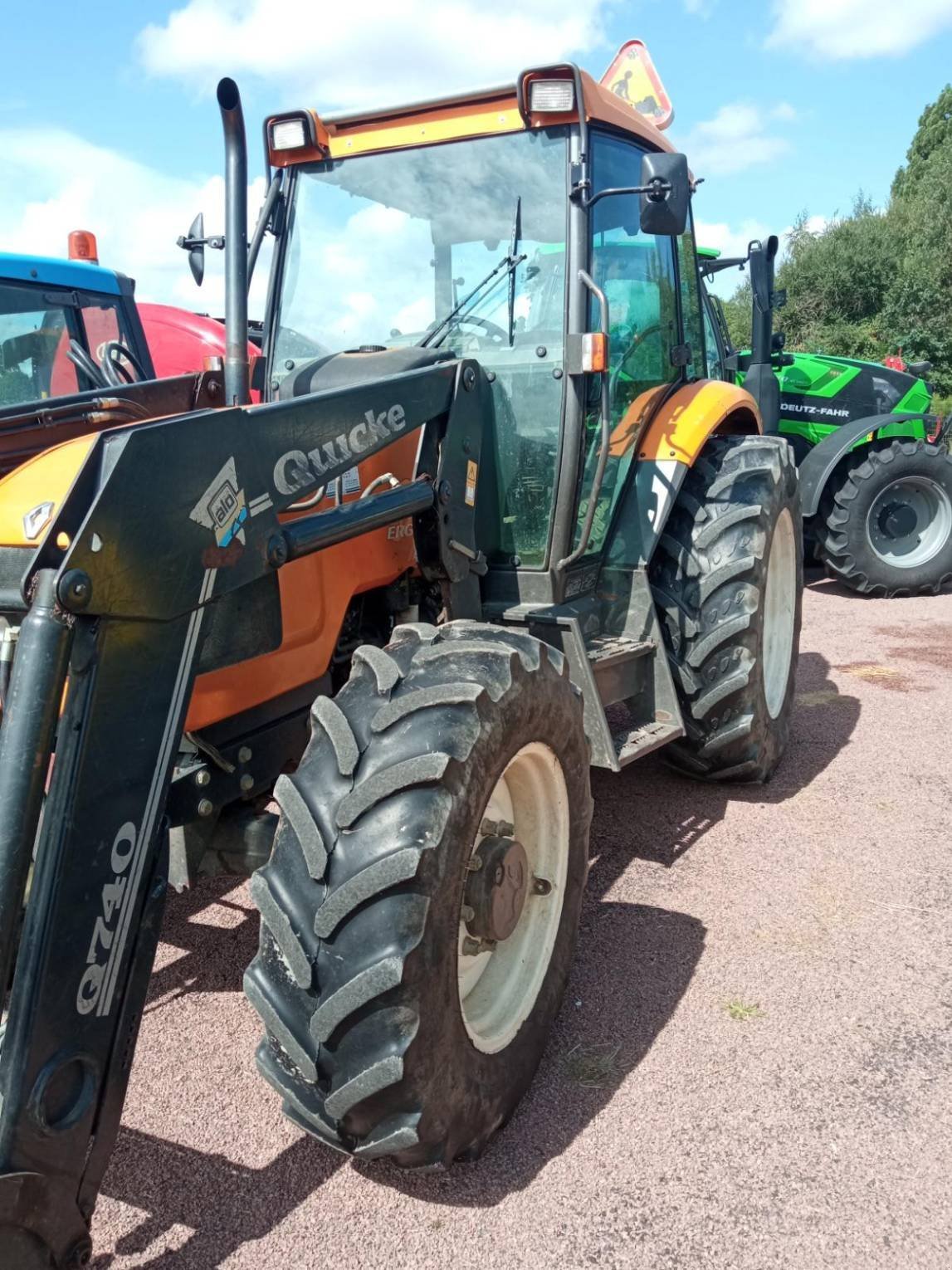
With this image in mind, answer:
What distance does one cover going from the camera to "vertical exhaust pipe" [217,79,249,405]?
2.73 m

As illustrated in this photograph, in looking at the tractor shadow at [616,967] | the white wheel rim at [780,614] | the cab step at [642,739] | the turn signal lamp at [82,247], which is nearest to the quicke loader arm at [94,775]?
the tractor shadow at [616,967]

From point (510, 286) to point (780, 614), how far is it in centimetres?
216

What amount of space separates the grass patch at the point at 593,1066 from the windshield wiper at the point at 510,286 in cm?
214

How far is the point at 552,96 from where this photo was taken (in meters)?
3.27

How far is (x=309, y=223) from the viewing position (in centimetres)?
372

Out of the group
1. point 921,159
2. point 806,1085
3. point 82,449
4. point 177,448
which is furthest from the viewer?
point 921,159

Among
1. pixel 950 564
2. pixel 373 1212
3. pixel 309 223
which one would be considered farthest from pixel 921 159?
pixel 373 1212

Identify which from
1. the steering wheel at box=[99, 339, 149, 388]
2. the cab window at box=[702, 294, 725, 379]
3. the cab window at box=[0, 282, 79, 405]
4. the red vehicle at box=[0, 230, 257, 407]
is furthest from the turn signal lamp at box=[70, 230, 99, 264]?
the cab window at box=[702, 294, 725, 379]

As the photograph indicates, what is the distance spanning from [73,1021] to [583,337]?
2.39 meters

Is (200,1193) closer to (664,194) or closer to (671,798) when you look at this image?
(671,798)

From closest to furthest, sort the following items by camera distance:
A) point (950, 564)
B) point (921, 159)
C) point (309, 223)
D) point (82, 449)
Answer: point (82, 449), point (309, 223), point (950, 564), point (921, 159)

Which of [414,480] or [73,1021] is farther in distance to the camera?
[414,480]

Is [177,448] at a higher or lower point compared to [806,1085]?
higher

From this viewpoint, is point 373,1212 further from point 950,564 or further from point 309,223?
point 950,564
